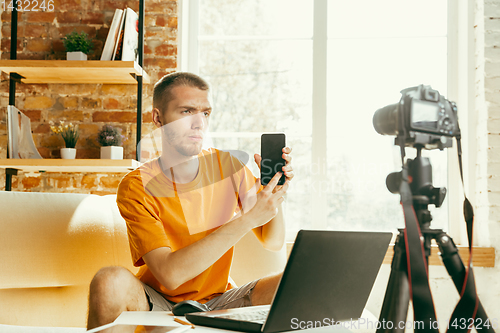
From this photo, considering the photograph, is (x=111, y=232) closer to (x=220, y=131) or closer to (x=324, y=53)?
(x=220, y=131)

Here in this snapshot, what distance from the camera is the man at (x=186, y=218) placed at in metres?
0.97

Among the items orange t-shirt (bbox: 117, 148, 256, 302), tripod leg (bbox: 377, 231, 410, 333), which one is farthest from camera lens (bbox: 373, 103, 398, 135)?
orange t-shirt (bbox: 117, 148, 256, 302)

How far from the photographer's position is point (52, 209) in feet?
4.57

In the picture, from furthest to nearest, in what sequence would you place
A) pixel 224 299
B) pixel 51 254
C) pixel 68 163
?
pixel 68 163
pixel 51 254
pixel 224 299

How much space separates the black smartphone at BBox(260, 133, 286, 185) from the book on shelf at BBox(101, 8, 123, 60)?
1250 mm

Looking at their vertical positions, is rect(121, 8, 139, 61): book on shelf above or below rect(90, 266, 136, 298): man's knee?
above

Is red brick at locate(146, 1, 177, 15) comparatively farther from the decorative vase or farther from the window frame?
the decorative vase

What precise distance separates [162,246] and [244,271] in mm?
624

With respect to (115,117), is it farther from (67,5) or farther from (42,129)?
(67,5)

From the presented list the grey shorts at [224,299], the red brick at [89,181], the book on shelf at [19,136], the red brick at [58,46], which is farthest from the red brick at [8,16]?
the grey shorts at [224,299]

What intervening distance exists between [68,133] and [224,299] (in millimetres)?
Answer: 1219

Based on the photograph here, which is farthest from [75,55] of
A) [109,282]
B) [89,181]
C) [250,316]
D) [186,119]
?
[250,316]

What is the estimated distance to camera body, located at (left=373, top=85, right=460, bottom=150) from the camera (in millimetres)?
574

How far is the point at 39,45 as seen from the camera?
6.77 feet
